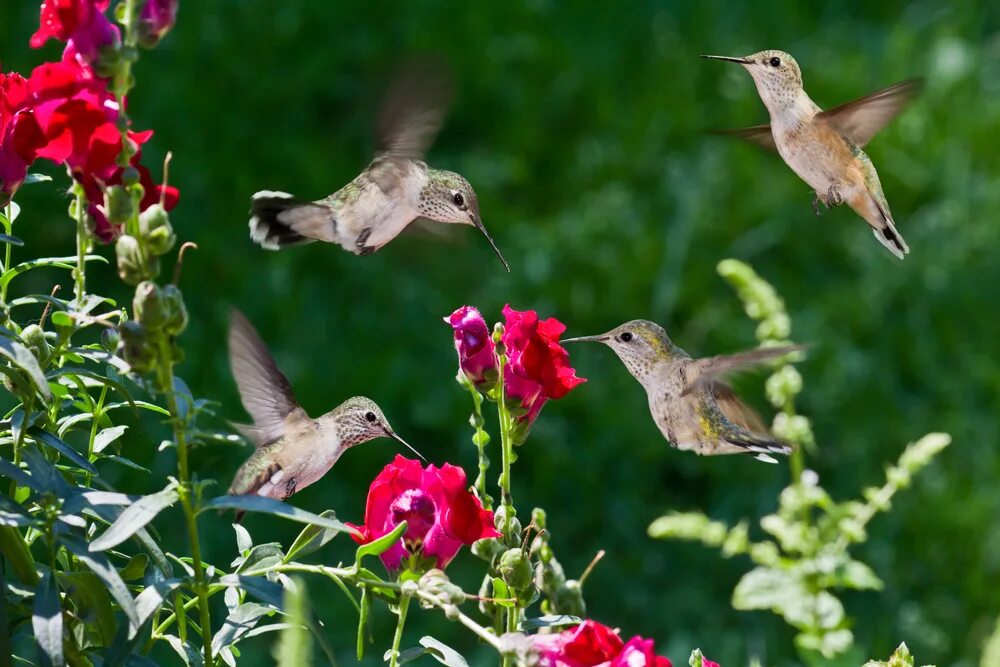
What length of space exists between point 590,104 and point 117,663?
2.93 m

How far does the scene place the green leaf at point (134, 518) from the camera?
78cm

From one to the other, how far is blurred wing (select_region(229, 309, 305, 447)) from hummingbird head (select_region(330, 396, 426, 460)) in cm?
5

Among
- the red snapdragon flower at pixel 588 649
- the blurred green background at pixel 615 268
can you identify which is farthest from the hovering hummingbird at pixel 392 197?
the blurred green background at pixel 615 268

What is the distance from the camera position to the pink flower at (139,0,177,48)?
2.50 ft

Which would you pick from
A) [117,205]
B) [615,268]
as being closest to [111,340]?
[117,205]

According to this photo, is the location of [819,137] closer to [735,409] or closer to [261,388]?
[735,409]

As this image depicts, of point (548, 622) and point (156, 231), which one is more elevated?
point (156, 231)

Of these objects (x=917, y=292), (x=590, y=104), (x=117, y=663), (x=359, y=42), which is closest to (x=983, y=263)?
(x=917, y=292)

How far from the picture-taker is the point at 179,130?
3.34 meters

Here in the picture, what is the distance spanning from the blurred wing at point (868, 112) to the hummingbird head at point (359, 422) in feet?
1.27

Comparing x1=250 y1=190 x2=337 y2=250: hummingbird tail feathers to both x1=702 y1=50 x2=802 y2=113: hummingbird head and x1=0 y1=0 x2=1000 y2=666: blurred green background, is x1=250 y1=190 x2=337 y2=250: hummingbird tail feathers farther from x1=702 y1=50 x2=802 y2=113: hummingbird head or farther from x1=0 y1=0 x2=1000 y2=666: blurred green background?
x1=0 y1=0 x2=1000 y2=666: blurred green background

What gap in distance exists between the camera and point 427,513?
0.90m

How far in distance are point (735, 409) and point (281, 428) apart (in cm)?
34

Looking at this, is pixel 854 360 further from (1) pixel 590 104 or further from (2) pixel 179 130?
(2) pixel 179 130
